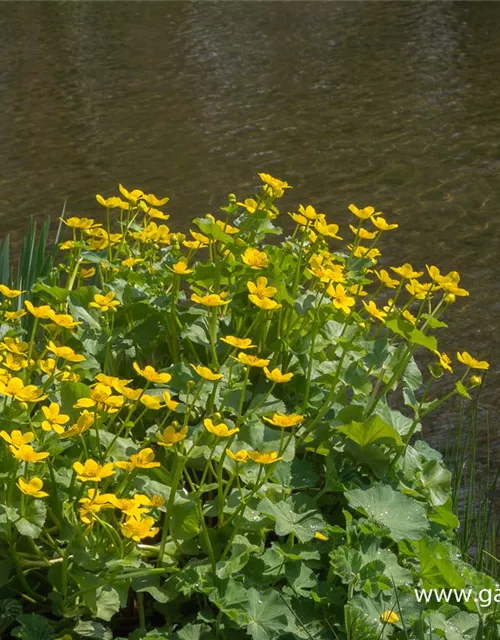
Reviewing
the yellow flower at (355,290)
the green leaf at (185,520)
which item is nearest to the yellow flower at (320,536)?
the green leaf at (185,520)

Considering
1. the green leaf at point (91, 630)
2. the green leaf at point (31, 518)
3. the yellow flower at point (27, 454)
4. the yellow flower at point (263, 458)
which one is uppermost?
the yellow flower at point (27, 454)

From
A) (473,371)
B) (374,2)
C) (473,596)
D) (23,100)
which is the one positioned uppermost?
(473,596)

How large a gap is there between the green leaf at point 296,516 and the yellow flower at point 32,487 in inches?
15.4

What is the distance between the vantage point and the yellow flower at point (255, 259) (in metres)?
2.13

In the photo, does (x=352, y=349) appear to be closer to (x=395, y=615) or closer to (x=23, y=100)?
(x=395, y=615)

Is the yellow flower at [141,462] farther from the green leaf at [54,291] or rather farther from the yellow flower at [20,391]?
the green leaf at [54,291]

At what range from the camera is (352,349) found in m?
2.13

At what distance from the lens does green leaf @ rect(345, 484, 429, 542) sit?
1.82 m

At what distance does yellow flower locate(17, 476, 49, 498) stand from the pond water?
9.12ft

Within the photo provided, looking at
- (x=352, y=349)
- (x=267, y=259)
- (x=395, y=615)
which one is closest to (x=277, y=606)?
(x=395, y=615)

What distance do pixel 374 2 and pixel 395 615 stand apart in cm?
1420

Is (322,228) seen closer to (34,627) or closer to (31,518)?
(31,518)

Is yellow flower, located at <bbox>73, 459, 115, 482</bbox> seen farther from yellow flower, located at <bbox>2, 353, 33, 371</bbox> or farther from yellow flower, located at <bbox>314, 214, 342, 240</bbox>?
yellow flower, located at <bbox>314, 214, 342, 240</bbox>

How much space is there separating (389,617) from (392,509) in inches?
9.7
